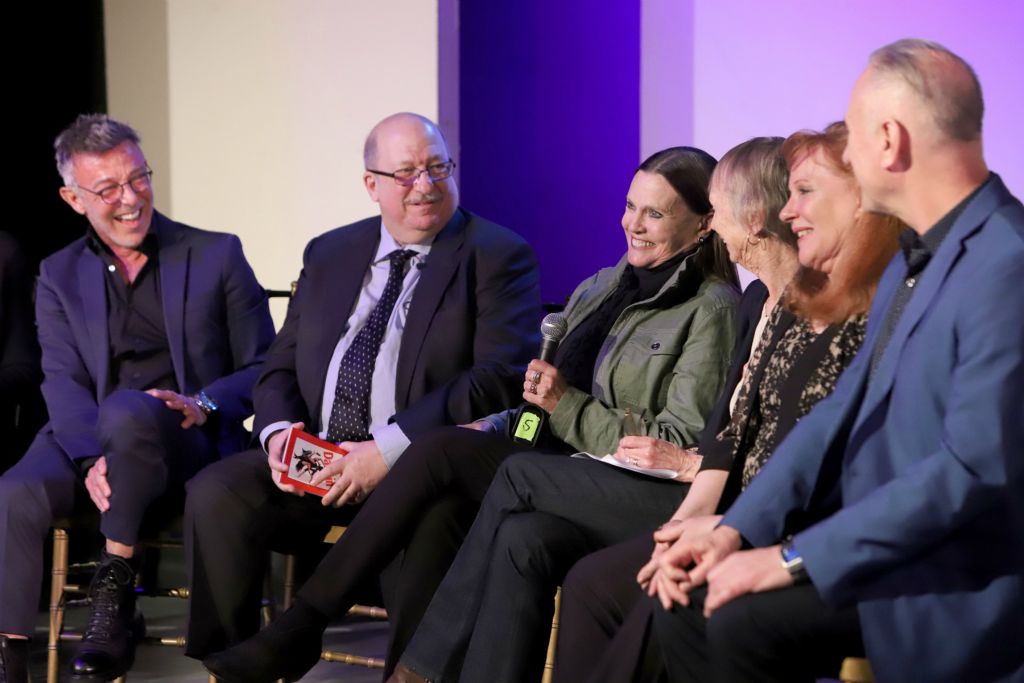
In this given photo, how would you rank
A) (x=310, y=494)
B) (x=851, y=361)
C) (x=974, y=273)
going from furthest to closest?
(x=310, y=494)
(x=851, y=361)
(x=974, y=273)

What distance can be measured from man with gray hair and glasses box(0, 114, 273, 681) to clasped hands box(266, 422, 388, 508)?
402 millimetres

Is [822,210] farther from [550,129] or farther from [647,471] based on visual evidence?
[550,129]

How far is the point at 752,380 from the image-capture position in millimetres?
2600

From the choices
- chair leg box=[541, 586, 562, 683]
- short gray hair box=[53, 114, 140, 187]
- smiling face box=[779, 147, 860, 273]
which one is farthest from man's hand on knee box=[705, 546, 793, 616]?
short gray hair box=[53, 114, 140, 187]

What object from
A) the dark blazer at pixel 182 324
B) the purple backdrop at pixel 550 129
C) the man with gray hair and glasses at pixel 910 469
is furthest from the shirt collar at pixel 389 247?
the man with gray hair and glasses at pixel 910 469

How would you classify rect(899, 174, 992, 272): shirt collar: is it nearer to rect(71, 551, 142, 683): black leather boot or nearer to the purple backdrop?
rect(71, 551, 142, 683): black leather boot

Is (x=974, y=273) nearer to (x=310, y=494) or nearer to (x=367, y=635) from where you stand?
(x=310, y=494)

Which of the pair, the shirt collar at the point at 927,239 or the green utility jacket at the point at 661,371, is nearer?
the shirt collar at the point at 927,239

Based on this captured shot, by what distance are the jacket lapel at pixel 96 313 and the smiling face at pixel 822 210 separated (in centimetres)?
227

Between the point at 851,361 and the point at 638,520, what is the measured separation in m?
0.63

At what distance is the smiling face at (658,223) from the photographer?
129 inches

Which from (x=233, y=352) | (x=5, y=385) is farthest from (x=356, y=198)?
(x=5, y=385)

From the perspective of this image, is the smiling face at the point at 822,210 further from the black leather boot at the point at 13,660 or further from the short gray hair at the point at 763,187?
the black leather boot at the point at 13,660

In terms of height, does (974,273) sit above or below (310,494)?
above
